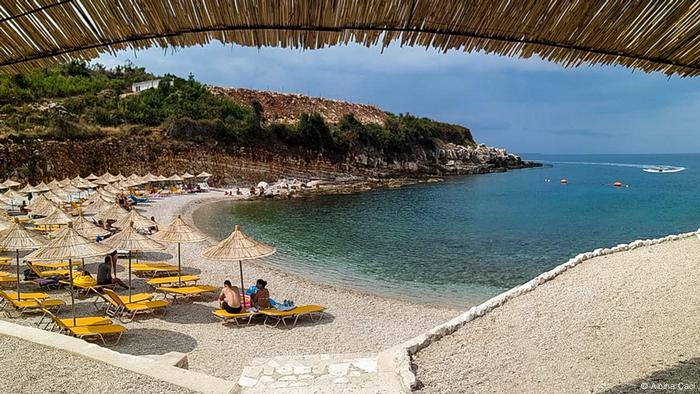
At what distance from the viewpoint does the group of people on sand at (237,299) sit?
955cm

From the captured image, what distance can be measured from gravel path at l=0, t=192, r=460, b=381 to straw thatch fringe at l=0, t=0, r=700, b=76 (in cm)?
568

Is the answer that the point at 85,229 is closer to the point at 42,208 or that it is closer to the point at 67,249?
the point at 67,249

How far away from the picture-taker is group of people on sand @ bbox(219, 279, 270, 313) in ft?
31.3

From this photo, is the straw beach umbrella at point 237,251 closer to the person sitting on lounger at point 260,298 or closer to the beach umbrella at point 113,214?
the person sitting on lounger at point 260,298

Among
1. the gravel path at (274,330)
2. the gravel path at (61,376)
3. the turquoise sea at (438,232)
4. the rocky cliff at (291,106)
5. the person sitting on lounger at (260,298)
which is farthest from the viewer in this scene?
the rocky cliff at (291,106)

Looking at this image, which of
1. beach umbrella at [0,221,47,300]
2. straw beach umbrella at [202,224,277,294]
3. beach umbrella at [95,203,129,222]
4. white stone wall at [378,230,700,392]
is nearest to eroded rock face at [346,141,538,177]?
beach umbrella at [95,203,129,222]

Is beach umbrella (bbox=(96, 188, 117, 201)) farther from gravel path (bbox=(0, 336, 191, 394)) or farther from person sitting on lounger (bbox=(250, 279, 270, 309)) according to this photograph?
gravel path (bbox=(0, 336, 191, 394))

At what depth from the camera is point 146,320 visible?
30.4 feet

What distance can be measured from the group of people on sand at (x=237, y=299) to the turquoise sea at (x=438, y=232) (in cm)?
452

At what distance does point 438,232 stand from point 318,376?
1977cm

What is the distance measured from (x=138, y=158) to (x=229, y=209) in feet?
46.5

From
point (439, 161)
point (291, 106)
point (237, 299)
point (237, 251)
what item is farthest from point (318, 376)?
point (291, 106)

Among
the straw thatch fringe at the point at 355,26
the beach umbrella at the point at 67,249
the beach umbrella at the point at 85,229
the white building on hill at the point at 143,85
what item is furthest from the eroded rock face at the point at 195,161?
the straw thatch fringe at the point at 355,26

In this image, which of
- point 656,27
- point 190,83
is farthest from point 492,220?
point 190,83
